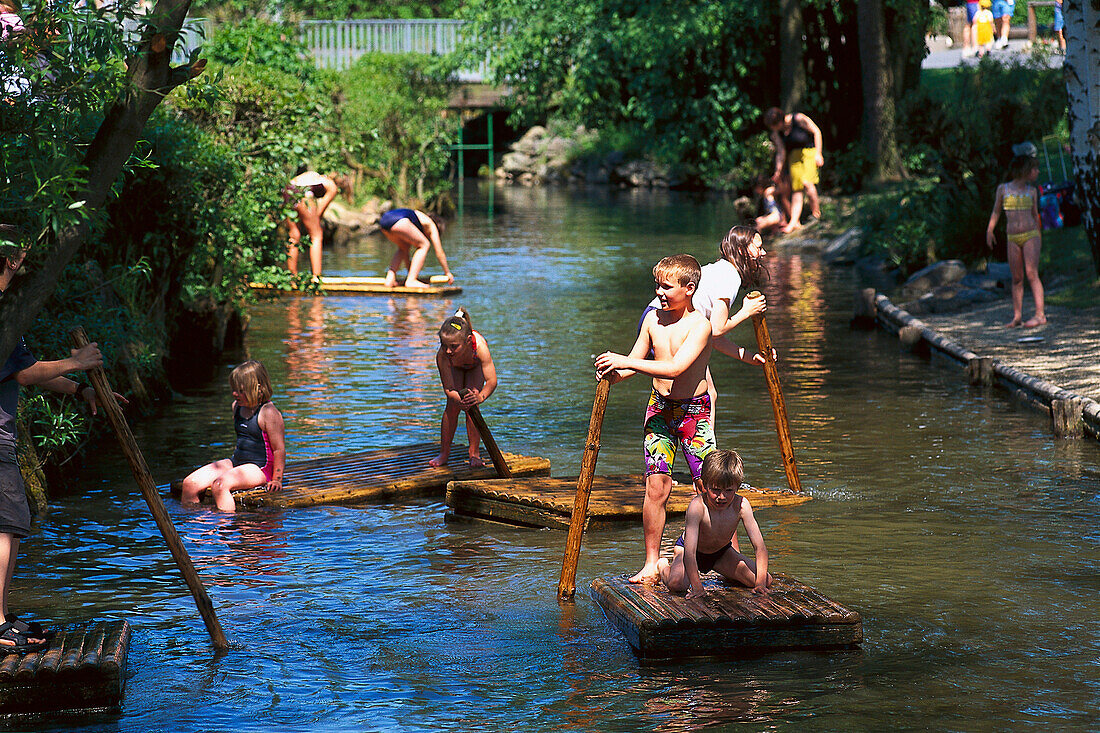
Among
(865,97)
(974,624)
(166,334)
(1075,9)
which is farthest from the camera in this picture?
(865,97)

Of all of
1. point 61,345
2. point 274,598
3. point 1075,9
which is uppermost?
point 1075,9

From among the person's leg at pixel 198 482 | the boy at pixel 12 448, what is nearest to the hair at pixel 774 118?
the person's leg at pixel 198 482

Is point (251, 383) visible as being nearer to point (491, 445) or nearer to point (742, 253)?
point (491, 445)

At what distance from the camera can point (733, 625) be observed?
20.8ft

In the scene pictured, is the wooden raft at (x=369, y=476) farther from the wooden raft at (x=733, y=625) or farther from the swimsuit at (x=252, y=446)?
the wooden raft at (x=733, y=625)

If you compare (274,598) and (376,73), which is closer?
(274,598)

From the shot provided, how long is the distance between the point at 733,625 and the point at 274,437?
404 centimetres

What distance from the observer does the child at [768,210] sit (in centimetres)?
2568

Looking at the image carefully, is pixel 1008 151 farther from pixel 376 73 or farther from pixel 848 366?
pixel 376 73

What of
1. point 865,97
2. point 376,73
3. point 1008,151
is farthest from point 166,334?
point 376,73

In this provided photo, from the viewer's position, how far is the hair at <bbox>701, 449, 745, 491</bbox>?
260 inches

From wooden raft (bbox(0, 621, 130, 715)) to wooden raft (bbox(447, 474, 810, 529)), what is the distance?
3219 millimetres

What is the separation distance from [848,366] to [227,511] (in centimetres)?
708

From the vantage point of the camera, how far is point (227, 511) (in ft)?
30.0
